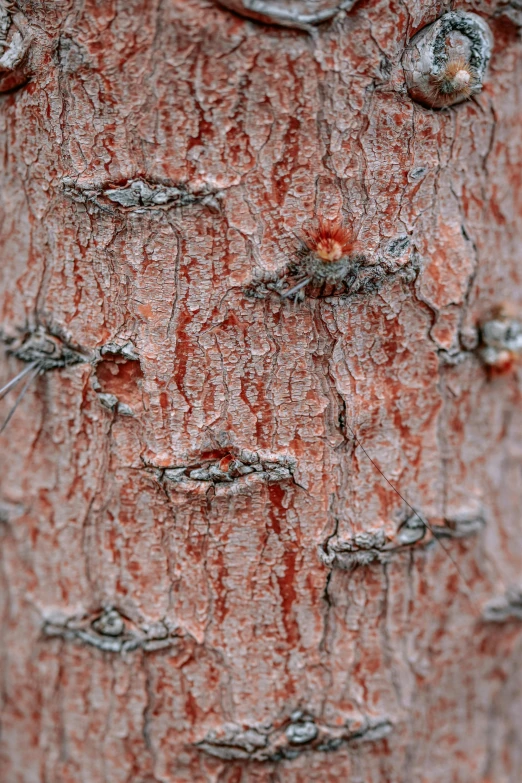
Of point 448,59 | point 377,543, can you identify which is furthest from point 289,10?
point 377,543

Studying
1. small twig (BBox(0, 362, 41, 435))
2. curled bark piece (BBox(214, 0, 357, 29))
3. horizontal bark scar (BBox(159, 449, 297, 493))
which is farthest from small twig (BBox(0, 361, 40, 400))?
curled bark piece (BBox(214, 0, 357, 29))

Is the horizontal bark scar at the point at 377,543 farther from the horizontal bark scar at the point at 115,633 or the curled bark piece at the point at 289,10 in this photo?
the curled bark piece at the point at 289,10

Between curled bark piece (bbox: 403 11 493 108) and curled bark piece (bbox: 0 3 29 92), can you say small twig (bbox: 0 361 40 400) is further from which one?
curled bark piece (bbox: 403 11 493 108)

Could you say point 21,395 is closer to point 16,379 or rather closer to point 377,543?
point 16,379

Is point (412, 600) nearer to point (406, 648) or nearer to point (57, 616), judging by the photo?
point (406, 648)

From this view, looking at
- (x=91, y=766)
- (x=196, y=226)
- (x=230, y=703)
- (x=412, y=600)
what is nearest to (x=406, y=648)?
(x=412, y=600)

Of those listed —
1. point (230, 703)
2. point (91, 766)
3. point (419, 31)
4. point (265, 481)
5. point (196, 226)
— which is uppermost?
point (419, 31)
